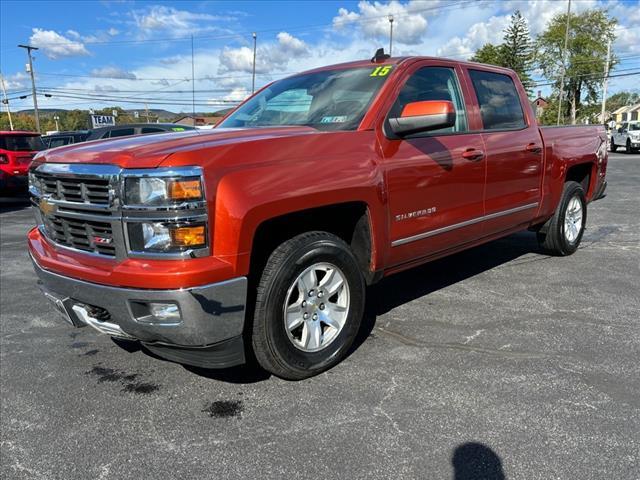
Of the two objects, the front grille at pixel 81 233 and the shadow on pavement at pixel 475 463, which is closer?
the shadow on pavement at pixel 475 463

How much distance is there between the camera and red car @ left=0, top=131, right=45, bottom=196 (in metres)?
12.1

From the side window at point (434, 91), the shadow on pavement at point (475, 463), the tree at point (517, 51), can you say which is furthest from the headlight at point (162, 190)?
the tree at point (517, 51)

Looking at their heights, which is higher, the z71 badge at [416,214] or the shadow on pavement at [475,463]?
the z71 badge at [416,214]

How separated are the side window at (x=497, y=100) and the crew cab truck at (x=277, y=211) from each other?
37 mm

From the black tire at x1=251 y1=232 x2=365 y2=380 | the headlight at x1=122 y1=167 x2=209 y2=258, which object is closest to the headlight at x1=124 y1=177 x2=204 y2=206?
the headlight at x1=122 y1=167 x2=209 y2=258

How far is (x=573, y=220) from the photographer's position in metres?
5.94

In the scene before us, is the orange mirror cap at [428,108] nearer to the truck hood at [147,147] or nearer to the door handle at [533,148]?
the truck hood at [147,147]

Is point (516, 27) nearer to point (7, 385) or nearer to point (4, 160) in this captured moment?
point (4, 160)

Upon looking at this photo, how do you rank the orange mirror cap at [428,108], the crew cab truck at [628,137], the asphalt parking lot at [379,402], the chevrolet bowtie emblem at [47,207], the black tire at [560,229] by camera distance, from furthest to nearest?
the crew cab truck at [628,137] → the black tire at [560,229] → the orange mirror cap at [428,108] → the chevrolet bowtie emblem at [47,207] → the asphalt parking lot at [379,402]

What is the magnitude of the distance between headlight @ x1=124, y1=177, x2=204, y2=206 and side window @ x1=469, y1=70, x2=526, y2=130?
2762mm

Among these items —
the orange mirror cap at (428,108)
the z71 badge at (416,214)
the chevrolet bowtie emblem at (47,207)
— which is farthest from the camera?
the z71 badge at (416,214)

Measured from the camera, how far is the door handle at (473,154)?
3.98m

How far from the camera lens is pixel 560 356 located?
341cm

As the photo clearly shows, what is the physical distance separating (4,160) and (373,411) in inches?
483
